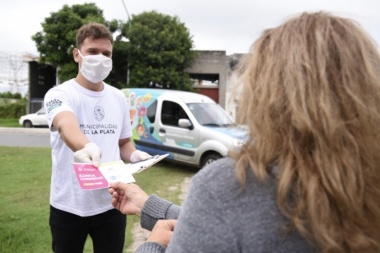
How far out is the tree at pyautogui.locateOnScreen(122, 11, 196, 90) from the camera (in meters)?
21.1

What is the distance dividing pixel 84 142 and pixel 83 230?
68 centimetres

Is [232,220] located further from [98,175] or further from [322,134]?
[98,175]

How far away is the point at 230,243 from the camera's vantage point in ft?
3.05

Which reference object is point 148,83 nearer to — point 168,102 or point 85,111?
point 168,102

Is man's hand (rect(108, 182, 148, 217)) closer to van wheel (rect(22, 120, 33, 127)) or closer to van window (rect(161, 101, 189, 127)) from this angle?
van window (rect(161, 101, 189, 127))

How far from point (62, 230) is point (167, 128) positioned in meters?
6.61

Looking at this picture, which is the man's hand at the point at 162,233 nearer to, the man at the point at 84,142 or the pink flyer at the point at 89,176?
the pink flyer at the point at 89,176

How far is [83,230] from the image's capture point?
8.36 feet

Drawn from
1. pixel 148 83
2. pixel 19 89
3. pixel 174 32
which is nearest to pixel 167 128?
pixel 148 83

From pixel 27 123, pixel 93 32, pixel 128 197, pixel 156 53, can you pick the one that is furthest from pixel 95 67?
pixel 27 123

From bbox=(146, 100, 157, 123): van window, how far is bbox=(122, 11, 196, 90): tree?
1153 cm

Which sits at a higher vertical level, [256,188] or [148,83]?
[148,83]

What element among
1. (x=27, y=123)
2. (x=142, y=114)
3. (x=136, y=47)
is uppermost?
(x=136, y=47)

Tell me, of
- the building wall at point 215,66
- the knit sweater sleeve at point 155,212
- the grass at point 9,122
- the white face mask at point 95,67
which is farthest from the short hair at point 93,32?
the grass at point 9,122
